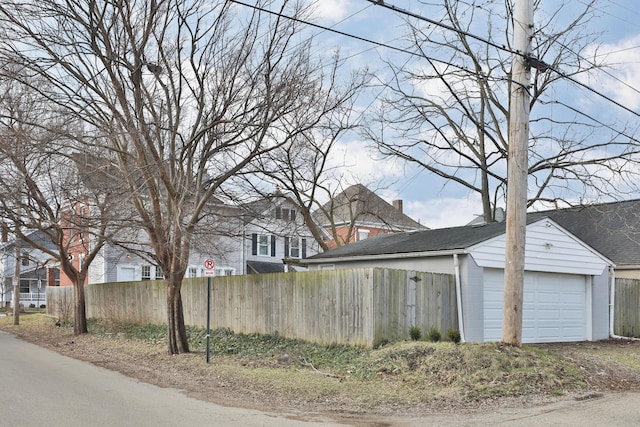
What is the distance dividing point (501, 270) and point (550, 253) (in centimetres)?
227

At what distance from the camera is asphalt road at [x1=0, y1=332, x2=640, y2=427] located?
27.4ft

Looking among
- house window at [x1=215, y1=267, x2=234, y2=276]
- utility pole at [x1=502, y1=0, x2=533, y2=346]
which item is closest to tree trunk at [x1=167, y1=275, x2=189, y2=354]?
utility pole at [x1=502, y1=0, x2=533, y2=346]

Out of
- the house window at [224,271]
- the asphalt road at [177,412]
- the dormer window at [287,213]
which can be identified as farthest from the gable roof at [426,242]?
the house window at [224,271]

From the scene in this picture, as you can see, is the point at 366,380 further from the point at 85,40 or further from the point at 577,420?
the point at 85,40

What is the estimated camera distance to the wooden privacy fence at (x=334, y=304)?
14.9 m

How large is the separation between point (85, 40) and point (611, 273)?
17.3 meters

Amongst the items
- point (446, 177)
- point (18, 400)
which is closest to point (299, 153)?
point (446, 177)

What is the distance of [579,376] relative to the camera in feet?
37.1

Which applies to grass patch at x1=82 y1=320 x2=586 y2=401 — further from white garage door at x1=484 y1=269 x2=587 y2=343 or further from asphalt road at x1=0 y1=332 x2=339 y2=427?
white garage door at x1=484 y1=269 x2=587 y2=343

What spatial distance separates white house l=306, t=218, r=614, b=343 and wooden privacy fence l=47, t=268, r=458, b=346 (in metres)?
0.65

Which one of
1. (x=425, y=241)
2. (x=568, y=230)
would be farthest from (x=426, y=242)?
(x=568, y=230)

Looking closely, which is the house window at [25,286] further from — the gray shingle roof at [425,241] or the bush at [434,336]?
the bush at [434,336]

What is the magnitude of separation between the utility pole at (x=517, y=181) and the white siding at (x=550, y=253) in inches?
165

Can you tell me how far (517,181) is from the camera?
1230 cm
